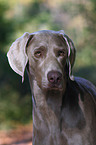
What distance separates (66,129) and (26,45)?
1051 millimetres

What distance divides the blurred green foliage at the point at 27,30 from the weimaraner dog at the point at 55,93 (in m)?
7.62

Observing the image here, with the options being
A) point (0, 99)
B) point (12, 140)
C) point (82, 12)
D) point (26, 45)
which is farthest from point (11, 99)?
point (26, 45)

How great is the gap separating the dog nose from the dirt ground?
5500 mm

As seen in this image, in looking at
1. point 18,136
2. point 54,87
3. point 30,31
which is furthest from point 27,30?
point 54,87

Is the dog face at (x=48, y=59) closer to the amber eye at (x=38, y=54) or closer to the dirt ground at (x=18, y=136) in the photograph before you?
the amber eye at (x=38, y=54)

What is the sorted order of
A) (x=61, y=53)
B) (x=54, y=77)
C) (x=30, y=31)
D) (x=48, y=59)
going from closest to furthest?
1. (x=54, y=77)
2. (x=48, y=59)
3. (x=61, y=53)
4. (x=30, y=31)

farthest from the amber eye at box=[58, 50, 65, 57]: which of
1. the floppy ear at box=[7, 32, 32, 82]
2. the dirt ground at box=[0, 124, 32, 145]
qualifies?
the dirt ground at box=[0, 124, 32, 145]

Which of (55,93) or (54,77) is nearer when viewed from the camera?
(54,77)

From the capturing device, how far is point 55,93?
12.0ft

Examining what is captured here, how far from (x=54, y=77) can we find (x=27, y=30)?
1155cm

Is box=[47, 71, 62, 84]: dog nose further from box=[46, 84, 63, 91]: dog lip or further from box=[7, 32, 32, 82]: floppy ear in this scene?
box=[7, 32, 32, 82]: floppy ear

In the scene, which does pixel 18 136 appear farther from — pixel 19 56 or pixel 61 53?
Result: pixel 61 53

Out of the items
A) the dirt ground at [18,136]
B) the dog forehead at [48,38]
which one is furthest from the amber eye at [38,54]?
the dirt ground at [18,136]

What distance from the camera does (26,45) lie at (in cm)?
364
